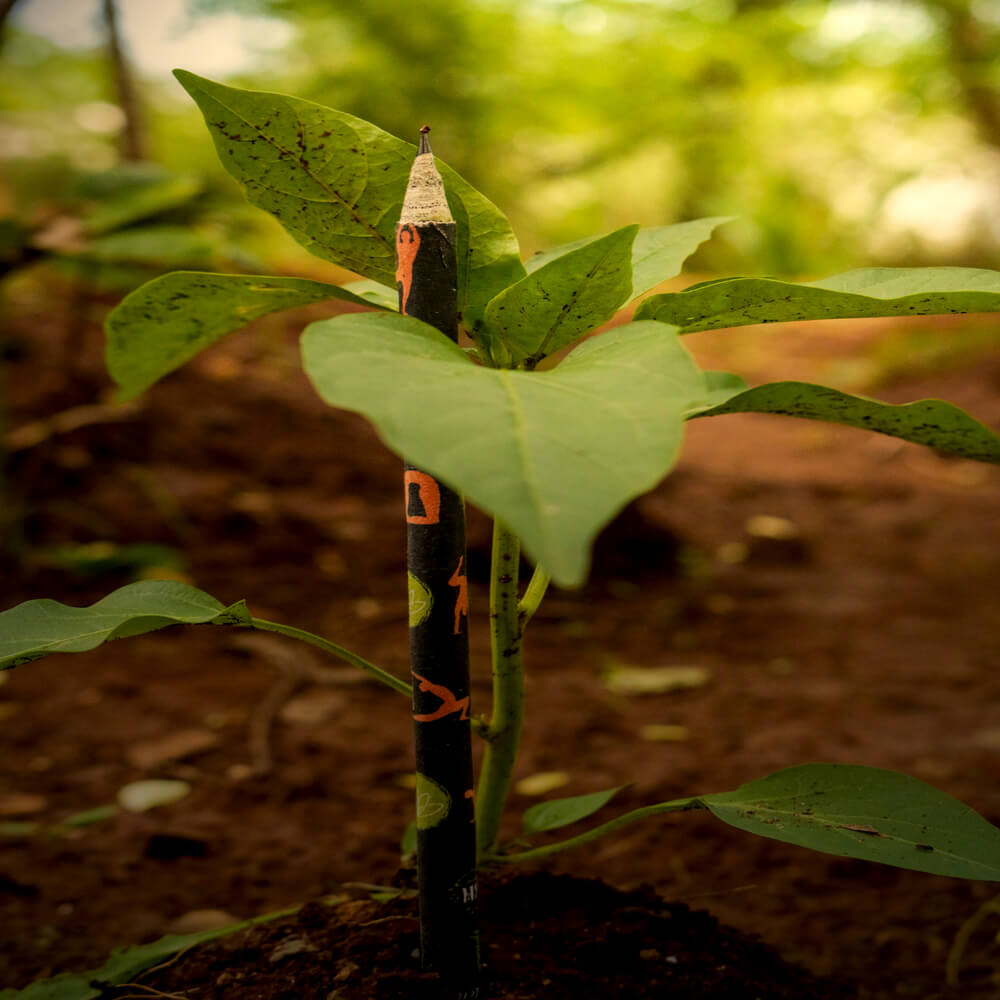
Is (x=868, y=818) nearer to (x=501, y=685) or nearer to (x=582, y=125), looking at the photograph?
(x=501, y=685)

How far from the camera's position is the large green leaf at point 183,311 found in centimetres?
75

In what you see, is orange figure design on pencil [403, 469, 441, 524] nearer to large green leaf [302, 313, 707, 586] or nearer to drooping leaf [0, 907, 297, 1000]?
large green leaf [302, 313, 707, 586]

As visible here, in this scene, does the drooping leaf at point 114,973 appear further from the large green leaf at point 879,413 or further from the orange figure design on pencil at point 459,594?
the large green leaf at point 879,413

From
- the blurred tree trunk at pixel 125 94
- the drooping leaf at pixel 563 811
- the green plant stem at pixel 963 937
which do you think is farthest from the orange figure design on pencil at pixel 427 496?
the blurred tree trunk at pixel 125 94

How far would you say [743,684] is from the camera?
78.8 inches

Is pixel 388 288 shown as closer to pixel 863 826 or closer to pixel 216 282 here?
pixel 216 282

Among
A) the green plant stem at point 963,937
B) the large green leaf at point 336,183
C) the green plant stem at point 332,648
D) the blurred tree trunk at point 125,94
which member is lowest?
the green plant stem at point 963,937

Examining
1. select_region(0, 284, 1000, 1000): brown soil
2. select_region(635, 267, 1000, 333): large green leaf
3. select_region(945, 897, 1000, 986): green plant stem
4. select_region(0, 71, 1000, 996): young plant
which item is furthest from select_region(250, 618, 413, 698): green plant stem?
select_region(945, 897, 1000, 986): green plant stem

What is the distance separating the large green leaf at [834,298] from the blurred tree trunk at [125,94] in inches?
126

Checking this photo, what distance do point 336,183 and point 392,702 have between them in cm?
137

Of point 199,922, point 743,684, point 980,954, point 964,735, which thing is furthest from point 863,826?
point 743,684

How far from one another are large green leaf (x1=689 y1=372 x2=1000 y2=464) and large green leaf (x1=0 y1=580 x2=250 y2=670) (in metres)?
0.45

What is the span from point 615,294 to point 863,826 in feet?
1.64

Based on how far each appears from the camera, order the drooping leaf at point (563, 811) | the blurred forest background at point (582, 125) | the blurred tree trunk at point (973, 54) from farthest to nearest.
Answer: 1. the blurred tree trunk at point (973, 54)
2. the blurred forest background at point (582, 125)
3. the drooping leaf at point (563, 811)
